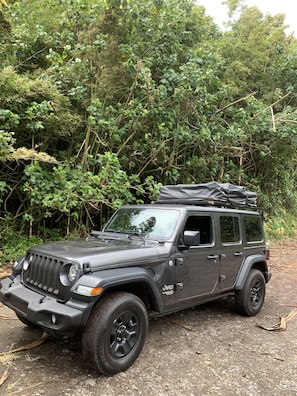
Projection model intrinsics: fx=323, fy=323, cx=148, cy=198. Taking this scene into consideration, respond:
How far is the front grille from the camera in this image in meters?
3.14

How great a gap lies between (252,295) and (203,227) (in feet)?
5.13

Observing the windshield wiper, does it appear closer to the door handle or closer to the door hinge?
the door handle

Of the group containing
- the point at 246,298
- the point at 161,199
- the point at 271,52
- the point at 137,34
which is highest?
the point at 271,52

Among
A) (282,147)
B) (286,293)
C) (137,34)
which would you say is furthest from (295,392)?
(282,147)

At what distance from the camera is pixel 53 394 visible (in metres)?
2.75

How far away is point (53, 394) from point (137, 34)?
24.5 feet

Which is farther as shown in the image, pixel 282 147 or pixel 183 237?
pixel 282 147

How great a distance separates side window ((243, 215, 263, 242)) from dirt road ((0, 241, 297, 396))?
1.26 meters

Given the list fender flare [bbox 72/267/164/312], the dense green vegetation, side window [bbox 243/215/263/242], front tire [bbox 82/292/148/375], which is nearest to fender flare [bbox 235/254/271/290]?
side window [bbox 243/215/263/242]

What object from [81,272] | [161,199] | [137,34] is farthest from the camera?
[137,34]

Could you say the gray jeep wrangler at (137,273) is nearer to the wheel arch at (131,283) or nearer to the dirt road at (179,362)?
the wheel arch at (131,283)

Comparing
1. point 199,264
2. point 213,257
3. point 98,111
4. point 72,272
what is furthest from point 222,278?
point 98,111

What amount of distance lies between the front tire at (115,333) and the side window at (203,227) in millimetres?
1399

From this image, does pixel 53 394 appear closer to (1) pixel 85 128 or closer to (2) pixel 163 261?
(2) pixel 163 261
